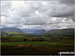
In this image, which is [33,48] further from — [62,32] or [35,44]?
[62,32]

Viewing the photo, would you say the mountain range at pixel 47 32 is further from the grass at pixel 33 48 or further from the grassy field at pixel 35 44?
the grass at pixel 33 48

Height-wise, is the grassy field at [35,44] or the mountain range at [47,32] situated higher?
the mountain range at [47,32]

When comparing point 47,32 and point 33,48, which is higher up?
point 47,32

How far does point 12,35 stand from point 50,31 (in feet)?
2.36

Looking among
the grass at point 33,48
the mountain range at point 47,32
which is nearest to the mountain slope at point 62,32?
the mountain range at point 47,32

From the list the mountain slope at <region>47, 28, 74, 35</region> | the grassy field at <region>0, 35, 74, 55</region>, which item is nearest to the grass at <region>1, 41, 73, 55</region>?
the grassy field at <region>0, 35, 74, 55</region>

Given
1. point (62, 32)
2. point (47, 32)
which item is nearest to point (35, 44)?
point (47, 32)

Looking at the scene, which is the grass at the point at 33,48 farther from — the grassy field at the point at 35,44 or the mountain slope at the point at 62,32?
the mountain slope at the point at 62,32

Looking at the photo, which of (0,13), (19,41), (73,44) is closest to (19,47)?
(19,41)

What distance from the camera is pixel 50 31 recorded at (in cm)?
193

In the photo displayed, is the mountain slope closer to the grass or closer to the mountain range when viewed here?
the mountain range

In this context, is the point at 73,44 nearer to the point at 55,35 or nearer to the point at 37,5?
the point at 55,35

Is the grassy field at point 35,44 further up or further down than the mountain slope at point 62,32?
further down

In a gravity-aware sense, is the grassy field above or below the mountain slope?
below
